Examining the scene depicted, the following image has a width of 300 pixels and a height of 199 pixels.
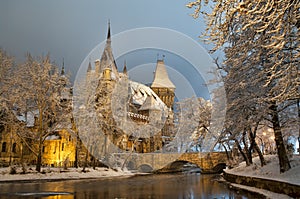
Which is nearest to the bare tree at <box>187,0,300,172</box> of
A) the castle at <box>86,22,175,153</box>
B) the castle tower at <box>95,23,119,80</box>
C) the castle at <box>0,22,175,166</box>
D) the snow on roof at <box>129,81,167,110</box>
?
the castle at <box>0,22,175,166</box>

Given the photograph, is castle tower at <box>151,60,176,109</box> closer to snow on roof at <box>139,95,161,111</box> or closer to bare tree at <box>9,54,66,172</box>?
snow on roof at <box>139,95,161,111</box>

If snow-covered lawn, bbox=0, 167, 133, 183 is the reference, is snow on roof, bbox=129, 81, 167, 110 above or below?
above

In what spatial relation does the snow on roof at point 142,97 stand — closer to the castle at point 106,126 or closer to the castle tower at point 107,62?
the castle at point 106,126

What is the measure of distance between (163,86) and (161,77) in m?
4.19

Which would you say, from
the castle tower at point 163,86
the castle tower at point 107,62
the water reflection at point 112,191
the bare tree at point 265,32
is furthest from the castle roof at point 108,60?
the bare tree at point 265,32

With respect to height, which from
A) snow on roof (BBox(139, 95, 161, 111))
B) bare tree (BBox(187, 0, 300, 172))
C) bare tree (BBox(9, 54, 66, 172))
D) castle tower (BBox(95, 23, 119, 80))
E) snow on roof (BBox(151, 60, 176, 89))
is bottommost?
bare tree (BBox(187, 0, 300, 172))

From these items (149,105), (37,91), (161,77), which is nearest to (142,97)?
(149,105)

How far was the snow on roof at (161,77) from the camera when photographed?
286ft

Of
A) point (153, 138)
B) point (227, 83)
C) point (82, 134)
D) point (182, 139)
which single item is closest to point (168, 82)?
point (153, 138)

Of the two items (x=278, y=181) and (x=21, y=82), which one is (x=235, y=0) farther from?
(x=21, y=82)

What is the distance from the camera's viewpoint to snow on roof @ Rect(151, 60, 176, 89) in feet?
286

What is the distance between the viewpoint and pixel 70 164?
36562 mm

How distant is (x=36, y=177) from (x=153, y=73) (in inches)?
2809

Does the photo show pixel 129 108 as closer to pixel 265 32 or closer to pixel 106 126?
pixel 106 126
